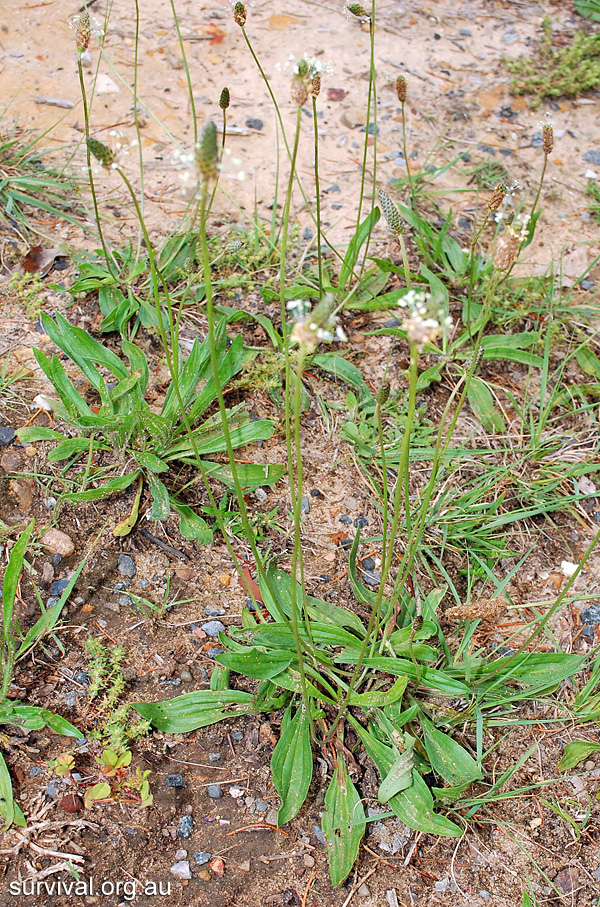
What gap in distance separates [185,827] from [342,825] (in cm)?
43

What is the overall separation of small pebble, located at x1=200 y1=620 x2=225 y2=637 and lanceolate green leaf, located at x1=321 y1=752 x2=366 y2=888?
1.87 feet

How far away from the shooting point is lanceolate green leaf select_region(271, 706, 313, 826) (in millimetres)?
1952

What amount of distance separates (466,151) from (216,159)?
3.09 metres

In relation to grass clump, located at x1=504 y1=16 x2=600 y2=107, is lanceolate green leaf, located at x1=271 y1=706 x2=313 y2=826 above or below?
below

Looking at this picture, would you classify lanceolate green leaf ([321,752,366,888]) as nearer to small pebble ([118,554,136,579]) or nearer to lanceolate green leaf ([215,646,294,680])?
lanceolate green leaf ([215,646,294,680])

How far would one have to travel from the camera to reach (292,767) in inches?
79.1

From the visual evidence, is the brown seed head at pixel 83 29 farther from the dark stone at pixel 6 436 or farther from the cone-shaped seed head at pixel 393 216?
the dark stone at pixel 6 436

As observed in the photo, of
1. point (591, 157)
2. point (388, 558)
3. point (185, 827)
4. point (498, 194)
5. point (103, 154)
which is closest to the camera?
point (103, 154)

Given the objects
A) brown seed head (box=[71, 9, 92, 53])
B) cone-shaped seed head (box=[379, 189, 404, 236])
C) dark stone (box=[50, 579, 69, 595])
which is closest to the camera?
cone-shaped seed head (box=[379, 189, 404, 236])

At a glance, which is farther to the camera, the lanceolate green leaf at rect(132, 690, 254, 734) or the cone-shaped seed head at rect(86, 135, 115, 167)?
the lanceolate green leaf at rect(132, 690, 254, 734)

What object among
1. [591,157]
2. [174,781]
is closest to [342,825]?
[174,781]

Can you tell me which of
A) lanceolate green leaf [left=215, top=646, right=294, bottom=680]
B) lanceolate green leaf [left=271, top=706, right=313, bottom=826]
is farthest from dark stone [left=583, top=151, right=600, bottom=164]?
lanceolate green leaf [left=271, top=706, right=313, bottom=826]

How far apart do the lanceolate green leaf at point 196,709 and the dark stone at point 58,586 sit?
453mm

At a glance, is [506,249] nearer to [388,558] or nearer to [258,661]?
[388,558]
